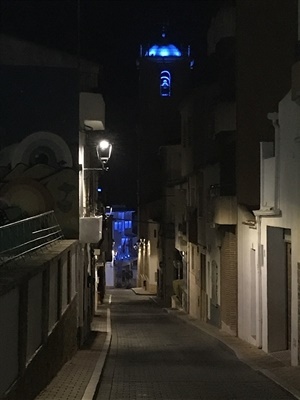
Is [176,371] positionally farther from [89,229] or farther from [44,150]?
[44,150]

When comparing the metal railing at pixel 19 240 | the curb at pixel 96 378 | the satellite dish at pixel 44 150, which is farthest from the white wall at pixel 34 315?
the satellite dish at pixel 44 150

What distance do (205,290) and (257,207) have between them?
10047 millimetres

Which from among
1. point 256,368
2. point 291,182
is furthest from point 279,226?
point 256,368

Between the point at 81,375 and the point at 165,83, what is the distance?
48538 millimetres

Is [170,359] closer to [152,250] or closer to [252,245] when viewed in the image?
[252,245]

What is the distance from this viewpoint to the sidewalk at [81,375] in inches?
487

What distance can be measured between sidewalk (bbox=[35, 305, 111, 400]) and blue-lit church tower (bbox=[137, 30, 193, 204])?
3909 cm

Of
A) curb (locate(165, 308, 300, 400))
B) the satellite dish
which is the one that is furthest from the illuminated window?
the satellite dish

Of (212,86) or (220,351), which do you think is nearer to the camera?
(220,351)

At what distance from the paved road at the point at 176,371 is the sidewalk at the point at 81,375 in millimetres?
252

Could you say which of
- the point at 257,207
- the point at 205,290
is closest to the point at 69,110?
the point at 257,207

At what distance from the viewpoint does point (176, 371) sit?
16.3m

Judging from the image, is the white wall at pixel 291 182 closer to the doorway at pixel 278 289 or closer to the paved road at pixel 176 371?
the doorway at pixel 278 289

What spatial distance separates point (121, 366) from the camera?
1722 centimetres
